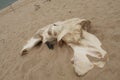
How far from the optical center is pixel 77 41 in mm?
4359

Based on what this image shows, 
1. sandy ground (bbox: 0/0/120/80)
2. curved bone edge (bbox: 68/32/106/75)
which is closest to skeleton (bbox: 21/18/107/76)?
curved bone edge (bbox: 68/32/106/75)

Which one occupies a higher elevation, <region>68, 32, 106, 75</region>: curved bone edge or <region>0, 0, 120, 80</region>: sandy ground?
<region>68, 32, 106, 75</region>: curved bone edge

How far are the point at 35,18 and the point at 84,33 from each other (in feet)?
9.72

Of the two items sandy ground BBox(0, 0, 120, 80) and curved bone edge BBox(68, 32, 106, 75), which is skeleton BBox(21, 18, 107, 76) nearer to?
curved bone edge BBox(68, 32, 106, 75)

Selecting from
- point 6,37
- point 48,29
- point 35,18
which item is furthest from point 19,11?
point 48,29

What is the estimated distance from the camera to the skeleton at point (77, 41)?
3.88 meters

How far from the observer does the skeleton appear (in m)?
3.88

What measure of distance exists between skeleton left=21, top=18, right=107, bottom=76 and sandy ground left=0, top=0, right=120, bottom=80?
0.36 feet

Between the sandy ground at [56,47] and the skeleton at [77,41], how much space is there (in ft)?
0.36

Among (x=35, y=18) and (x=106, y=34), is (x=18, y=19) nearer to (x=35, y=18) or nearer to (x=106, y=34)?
(x=35, y=18)

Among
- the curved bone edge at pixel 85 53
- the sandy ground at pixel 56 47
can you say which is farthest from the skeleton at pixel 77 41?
the sandy ground at pixel 56 47

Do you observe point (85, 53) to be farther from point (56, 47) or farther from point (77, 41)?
point (56, 47)

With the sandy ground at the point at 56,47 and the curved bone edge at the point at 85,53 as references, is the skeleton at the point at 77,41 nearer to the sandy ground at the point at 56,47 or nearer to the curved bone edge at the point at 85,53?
the curved bone edge at the point at 85,53

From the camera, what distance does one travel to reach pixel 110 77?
3496 mm
